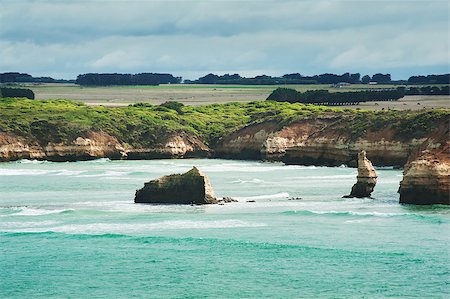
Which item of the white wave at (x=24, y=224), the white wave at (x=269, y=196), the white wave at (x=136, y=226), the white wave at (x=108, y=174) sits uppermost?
the white wave at (x=136, y=226)

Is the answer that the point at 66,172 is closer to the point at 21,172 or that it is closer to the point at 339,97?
the point at 21,172

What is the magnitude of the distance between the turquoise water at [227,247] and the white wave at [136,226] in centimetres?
4

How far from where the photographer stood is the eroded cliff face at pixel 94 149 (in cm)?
10044

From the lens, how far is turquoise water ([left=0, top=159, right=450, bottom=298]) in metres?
33.0

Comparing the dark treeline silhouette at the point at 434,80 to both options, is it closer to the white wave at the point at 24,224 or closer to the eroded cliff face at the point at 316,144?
the eroded cliff face at the point at 316,144

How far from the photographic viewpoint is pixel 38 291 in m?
32.9

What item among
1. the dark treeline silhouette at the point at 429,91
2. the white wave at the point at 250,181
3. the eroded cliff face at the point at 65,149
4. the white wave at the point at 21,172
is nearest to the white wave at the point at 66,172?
the white wave at the point at 21,172

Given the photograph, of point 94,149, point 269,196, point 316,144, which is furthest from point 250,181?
point 94,149

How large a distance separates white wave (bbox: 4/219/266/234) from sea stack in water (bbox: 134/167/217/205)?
4.72 metres

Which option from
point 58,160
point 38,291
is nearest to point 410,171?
point 38,291

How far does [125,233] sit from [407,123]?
46.5 meters

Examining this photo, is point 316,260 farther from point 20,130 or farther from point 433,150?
point 20,130

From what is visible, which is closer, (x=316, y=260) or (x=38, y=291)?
(x=38, y=291)

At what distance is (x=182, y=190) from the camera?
51.6 metres
